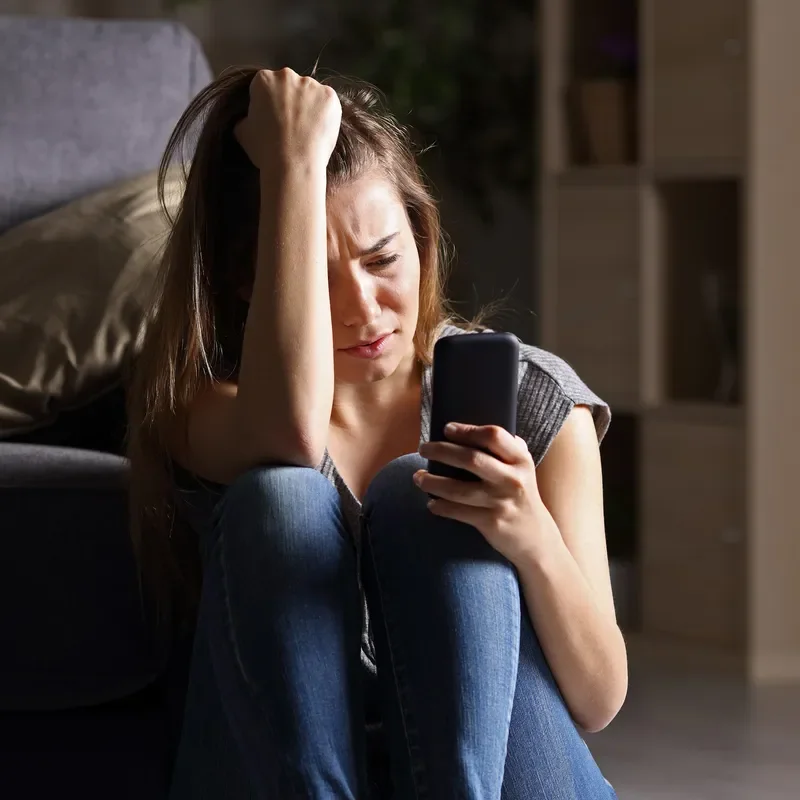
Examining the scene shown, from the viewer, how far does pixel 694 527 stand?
2.47 m

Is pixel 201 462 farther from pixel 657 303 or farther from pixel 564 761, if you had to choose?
pixel 657 303

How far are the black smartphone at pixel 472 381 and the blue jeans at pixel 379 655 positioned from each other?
6cm

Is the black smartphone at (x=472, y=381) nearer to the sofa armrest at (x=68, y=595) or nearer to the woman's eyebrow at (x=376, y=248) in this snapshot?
the woman's eyebrow at (x=376, y=248)

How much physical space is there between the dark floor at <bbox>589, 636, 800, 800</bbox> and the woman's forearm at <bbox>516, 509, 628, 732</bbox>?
78 cm

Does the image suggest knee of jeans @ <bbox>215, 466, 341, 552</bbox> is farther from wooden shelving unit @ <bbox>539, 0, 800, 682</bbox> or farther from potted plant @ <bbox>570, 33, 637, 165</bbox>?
potted plant @ <bbox>570, 33, 637, 165</bbox>

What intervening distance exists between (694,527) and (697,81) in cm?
83

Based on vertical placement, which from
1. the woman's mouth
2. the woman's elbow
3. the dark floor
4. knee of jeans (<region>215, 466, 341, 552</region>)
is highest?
the woman's mouth

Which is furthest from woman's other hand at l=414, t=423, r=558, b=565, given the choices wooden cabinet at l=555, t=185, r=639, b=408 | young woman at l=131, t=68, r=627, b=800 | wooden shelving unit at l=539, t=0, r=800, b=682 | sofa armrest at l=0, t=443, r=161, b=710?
wooden cabinet at l=555, t=185, r=639, b=408

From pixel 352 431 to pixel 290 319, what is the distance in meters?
0.20

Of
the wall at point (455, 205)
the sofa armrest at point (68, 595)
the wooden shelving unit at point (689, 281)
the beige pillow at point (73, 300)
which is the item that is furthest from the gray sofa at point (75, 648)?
the wall at point (455, 205)

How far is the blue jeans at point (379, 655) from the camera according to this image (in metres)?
0.92

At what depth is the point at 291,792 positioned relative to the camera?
0.92 metres

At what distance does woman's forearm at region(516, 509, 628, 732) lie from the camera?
100cm

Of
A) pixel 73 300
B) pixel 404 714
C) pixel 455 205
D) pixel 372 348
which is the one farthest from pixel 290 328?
pixel 455 205
